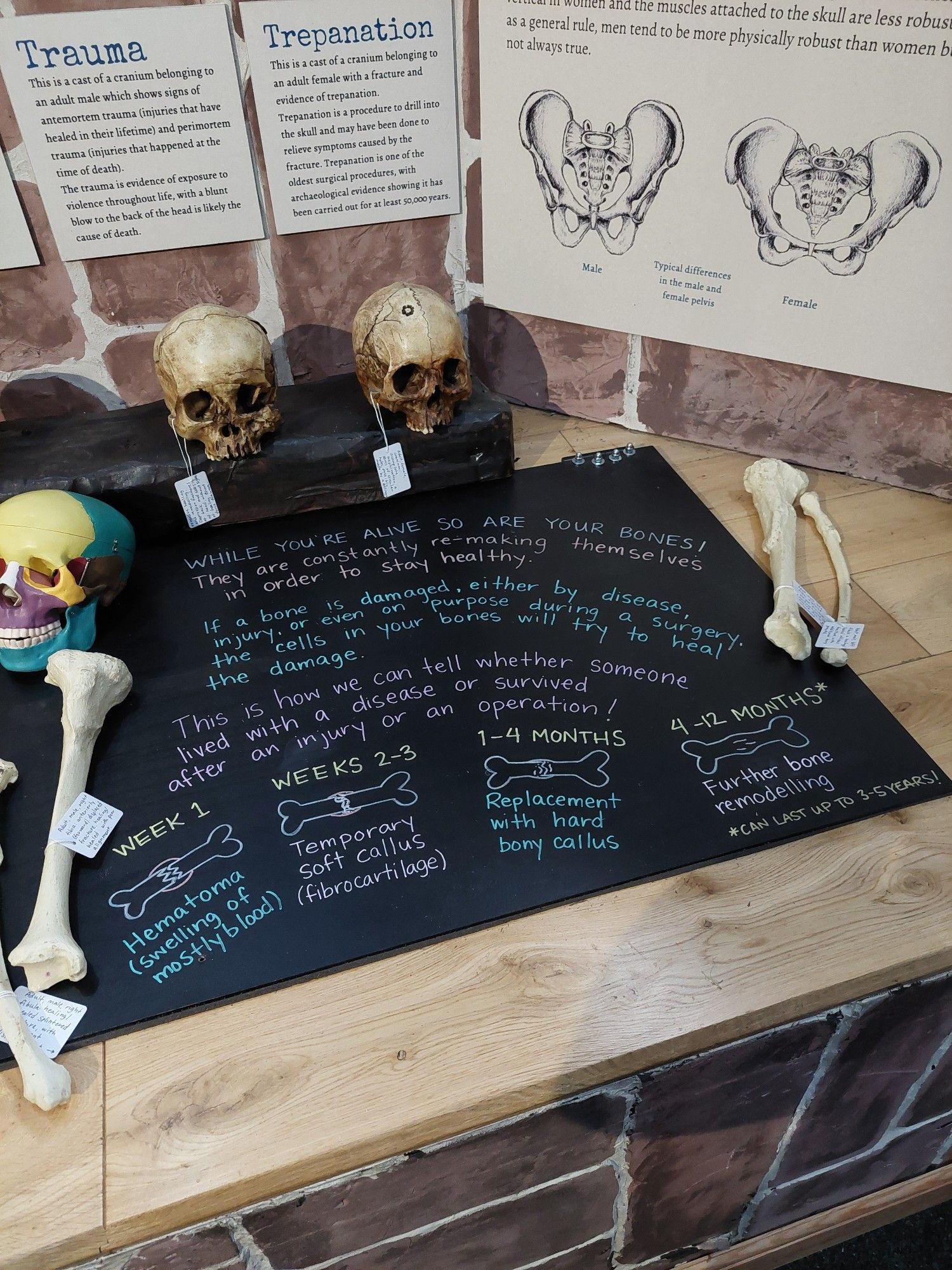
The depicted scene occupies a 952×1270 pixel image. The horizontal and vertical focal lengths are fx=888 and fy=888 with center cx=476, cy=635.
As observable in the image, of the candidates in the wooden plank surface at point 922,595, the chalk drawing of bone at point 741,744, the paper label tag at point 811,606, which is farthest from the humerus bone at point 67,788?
the wooden plank surface at point 922,595

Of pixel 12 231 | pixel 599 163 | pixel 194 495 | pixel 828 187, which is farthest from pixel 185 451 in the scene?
pixel 828 187

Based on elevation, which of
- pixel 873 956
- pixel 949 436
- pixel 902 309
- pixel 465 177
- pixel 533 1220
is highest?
pixel 465 177

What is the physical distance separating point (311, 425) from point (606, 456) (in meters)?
0.54

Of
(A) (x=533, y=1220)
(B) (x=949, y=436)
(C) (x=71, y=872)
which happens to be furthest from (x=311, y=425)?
(A) (x=533, y=1220)

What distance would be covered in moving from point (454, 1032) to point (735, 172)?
4.19 ft

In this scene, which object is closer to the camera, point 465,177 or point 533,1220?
point 533,1220

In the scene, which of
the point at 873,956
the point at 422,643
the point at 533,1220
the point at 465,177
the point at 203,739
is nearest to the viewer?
the point at 873,956

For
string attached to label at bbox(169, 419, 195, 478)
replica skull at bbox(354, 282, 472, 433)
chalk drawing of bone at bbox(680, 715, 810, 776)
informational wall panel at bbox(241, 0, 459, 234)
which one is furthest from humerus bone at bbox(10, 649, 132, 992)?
informational wall panel at bbox(241, 0, 459, 234)

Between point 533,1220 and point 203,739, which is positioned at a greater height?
point 203,739

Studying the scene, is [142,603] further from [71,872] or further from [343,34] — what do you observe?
[343,34]

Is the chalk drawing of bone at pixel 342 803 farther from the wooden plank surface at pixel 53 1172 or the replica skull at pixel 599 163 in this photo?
the replica skull at pixel 599 163

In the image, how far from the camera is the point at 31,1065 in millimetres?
814

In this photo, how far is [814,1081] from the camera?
102 cm

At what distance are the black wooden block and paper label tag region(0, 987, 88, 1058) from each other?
0.76 metres
